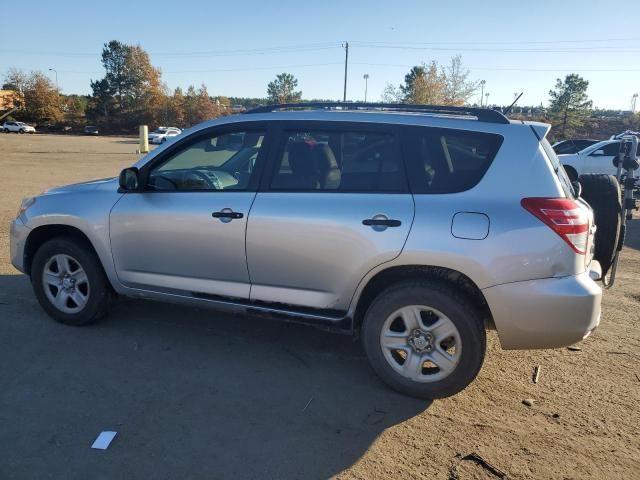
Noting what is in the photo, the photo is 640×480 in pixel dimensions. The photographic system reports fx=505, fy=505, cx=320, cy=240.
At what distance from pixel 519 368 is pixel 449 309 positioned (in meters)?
1.12

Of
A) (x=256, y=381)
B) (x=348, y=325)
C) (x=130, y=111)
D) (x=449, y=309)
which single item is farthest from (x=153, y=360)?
(x=130, y=111)

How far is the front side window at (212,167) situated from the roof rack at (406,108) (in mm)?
300

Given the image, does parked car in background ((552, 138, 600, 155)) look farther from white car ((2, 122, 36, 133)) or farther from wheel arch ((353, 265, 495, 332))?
white car ((2, 122, 36, 133))

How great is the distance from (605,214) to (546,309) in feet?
4.44

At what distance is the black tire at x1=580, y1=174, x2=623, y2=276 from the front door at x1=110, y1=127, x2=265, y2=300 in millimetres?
2579

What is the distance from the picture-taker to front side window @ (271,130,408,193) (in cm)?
339

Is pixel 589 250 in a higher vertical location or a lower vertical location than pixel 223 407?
higher

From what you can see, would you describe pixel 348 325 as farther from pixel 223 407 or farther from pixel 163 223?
pixel 163 223

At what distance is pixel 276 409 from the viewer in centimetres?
320

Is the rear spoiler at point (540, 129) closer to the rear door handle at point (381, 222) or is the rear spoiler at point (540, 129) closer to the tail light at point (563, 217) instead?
the tail light at point (563, 217)

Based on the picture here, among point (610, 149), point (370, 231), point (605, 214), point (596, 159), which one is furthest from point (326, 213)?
point (610, 149)

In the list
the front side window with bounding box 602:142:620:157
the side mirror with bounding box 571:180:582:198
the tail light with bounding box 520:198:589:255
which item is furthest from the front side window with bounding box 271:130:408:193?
the front side window with bounding box 602:142:620:157

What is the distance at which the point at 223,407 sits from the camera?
320cm

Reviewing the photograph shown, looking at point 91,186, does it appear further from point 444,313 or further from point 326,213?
point 444,313
